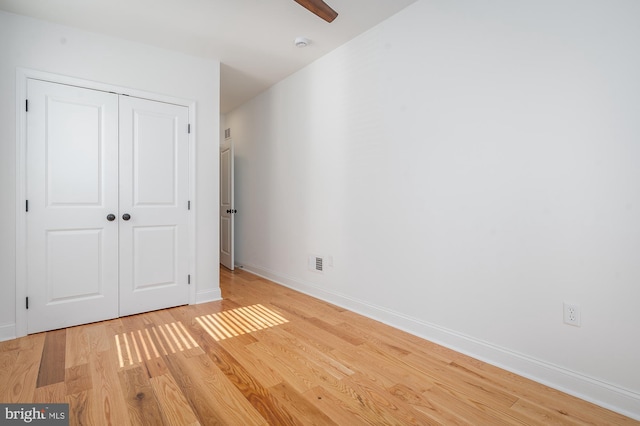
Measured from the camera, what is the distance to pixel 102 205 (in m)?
2.86

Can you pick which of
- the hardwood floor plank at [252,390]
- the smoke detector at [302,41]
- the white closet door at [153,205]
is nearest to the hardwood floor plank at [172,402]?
the hardwood floor plank at [252,390]

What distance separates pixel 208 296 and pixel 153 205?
1.11 metres

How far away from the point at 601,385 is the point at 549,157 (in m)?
1.25

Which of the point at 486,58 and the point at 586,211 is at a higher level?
the point at 486,58

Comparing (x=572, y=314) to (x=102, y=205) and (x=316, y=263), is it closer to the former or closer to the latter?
(x=316, y=263)

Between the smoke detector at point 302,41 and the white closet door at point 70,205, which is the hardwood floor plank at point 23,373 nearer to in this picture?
the white closet door at point 70,205

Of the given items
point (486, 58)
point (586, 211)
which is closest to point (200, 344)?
point (586, 211)

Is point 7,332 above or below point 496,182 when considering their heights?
below

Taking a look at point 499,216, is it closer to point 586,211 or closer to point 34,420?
point 586,211

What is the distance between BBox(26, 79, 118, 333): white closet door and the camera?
2596mm

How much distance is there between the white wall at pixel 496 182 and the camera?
165 cm

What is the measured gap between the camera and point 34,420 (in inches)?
59.8

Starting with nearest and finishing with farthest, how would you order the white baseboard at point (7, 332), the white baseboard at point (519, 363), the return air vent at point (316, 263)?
the white baseboard at point (519, 363)
the white baseboard at point (7, 332)
the return air vent at point (316, 263)

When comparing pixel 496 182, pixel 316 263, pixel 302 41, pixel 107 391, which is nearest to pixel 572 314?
pixel 496 182
